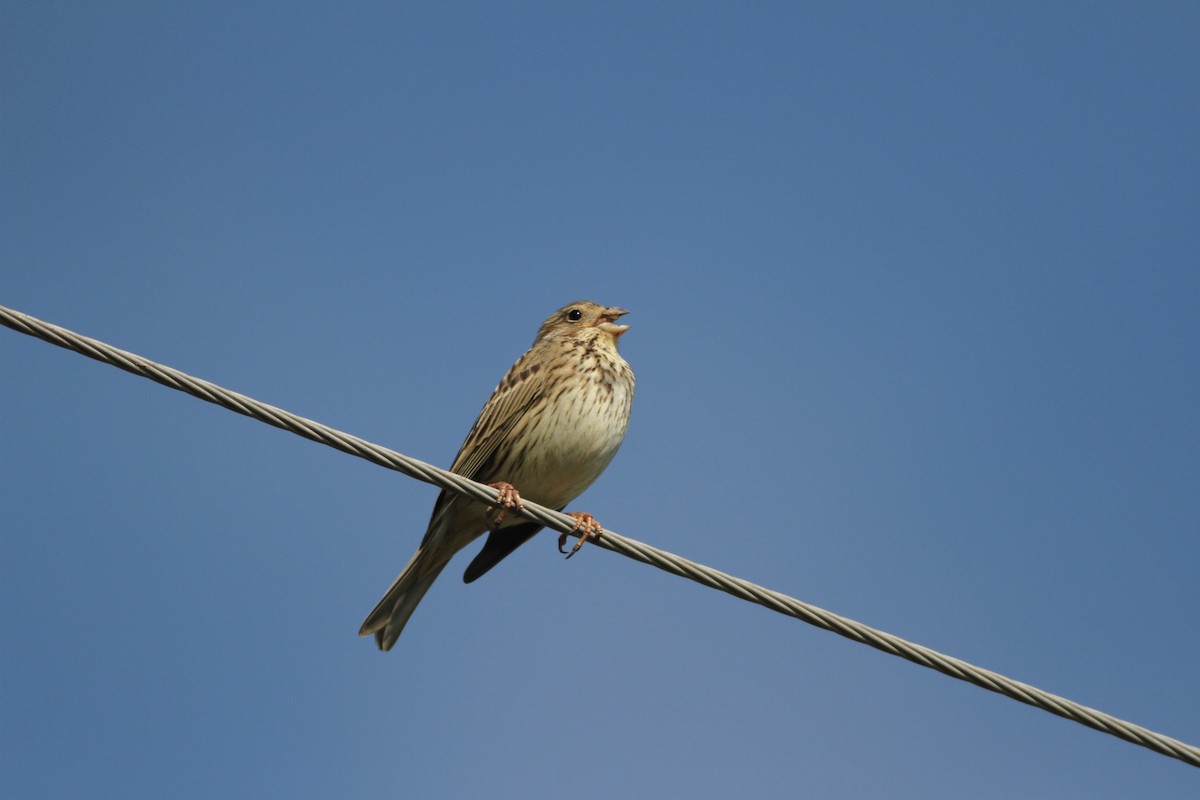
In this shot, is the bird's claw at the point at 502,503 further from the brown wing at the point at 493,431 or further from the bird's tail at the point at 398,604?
the bird's tail at the point at 398,604

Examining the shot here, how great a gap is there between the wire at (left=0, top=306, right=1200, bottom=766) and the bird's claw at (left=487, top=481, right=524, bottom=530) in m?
0.82

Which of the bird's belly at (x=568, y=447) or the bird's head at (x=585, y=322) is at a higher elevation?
the bird's head at (x=585, y=322)

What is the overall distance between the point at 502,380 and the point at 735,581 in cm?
373

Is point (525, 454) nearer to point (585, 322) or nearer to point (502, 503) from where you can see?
point (585, 322)

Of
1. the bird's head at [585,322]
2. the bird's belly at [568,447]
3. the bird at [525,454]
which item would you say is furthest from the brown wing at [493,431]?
the bird's head at [585,322]

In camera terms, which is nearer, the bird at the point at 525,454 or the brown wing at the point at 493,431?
the bird at the point at 525,454

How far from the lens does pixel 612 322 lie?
30.8 ft

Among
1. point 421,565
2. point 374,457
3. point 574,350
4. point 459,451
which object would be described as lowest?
point 374,457

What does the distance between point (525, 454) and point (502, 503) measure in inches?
75.1

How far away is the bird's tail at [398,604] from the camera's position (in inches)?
332

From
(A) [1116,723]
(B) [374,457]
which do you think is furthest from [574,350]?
(A) [1116,723]

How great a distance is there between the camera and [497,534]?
889cm

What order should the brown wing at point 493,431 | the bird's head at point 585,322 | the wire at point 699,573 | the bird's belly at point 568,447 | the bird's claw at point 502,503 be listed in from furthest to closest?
the bird's head at point 585,322 → the brown wing at point 493,431 → the bird's belly at point 568,447 → the bird's claw at point 502,503 → the wire at point 699,573

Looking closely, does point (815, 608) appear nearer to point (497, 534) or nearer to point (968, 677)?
point (968, 677)
